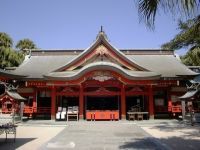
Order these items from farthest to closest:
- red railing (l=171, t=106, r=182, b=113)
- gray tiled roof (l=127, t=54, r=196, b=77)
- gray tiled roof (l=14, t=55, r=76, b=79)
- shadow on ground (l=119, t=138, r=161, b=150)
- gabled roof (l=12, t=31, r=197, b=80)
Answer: gray tiled roof (l=14, t=55, r=76, b=79)
gray tiled roof (l=127, t=54, r=196, b=77)
red railing (l=171, t=106, r=182, b=113)
gabled roof (l=12, t=31, r=197, b=80)
shadow on ground (l=119, t=138, r=161, b=150)

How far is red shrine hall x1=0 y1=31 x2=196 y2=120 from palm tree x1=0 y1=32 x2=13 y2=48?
13.9 meters

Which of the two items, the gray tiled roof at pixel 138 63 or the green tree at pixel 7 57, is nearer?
the gray tiled roof at pixel 138 63

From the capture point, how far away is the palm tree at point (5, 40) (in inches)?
1577

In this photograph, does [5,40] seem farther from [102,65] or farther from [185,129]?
[185,129]

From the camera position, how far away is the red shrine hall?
78.0ft

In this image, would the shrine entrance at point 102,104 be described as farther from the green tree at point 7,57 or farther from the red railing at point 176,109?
the green tree at point 7,57

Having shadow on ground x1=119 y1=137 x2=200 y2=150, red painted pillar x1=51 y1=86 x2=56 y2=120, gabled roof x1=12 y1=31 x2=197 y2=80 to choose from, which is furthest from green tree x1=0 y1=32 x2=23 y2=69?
shadow on ground x1=119 y1=137 x2=200 y2=150

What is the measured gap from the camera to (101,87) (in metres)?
24.6

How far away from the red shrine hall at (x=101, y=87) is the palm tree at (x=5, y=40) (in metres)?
13.9

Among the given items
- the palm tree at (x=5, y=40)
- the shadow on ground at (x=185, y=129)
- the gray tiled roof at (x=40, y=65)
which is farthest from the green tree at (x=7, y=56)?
the shadow on ground at (x=185, y=129)

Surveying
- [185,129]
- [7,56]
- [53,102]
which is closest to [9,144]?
[185,129]

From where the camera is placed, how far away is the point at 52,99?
2434 cm

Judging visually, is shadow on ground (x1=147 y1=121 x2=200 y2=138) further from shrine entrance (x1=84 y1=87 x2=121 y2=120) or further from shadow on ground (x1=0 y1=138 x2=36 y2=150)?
shadow on ground (x1=0 y1=138 x2=36 y2=150)

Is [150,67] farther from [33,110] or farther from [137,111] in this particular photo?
[33,110]
